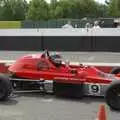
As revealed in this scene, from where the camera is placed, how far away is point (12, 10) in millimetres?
130500

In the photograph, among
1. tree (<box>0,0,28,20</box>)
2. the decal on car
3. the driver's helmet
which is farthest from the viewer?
tree (<box>0,0,28,20</box>)

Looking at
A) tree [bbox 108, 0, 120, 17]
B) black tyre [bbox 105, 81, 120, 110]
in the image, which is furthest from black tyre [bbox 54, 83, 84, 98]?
tree [bbox 108, 0, 120, 17]

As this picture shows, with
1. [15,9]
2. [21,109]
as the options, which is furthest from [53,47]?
[15,9]

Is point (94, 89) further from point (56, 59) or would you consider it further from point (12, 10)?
point (12, 10)

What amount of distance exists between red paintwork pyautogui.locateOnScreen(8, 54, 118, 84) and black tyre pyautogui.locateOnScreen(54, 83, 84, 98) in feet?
0.33

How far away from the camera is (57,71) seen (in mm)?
10531

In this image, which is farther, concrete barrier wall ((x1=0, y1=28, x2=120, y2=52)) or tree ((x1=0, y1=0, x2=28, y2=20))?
tree ((x1=0, y1=0, x2=28, y2=20))

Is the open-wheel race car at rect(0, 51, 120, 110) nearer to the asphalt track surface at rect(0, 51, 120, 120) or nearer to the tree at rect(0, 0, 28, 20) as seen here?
the asphalt track surface at rect(0, 51, 120, 120)

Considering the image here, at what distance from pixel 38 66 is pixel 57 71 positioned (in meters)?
0.49

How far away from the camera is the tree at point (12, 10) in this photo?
129750 mm

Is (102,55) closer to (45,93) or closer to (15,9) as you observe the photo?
(45,93)

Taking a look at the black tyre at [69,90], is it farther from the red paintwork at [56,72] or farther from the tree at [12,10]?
the tree at [12,10]

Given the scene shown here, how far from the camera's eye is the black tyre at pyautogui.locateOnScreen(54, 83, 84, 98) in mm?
10172

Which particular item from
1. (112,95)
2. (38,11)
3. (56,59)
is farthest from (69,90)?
(38,11)
